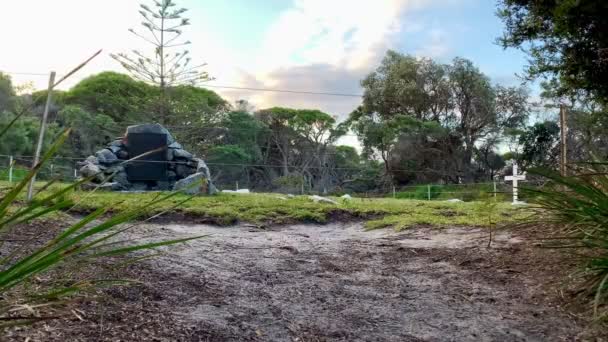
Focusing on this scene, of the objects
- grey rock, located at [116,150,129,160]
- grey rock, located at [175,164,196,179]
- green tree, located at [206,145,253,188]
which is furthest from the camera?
green tree, located at [206,145,253,188]

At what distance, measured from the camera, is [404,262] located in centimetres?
366

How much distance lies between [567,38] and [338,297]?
2.81 m

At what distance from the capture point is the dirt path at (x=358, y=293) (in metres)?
2.09

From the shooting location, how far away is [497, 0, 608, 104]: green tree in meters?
3.32

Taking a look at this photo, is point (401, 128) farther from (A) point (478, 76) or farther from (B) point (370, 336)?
(B) point (370, 336)

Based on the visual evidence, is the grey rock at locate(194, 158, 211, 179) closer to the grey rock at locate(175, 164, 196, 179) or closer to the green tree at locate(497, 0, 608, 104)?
the grey rock at locate(175, 164, 196, 179)

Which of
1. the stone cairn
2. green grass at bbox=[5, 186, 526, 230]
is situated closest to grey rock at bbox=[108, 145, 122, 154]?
the stone cairn

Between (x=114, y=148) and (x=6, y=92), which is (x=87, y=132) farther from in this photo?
(x=114, y=148)

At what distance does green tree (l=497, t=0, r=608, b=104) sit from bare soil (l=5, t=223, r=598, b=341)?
1.40 metres

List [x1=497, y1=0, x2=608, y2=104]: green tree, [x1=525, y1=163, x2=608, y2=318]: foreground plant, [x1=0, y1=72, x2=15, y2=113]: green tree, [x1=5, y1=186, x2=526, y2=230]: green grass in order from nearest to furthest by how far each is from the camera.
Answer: [x1=525, y1=163, x2=608, y2=318]: foreground plant → [x1=497, y1=0, x2=608, y2=104]: green tree → [x1=5, y1=186, x2=526, y2=230]: green grass → [x1=0, y1=72, x2=15, y2=113]: green tree

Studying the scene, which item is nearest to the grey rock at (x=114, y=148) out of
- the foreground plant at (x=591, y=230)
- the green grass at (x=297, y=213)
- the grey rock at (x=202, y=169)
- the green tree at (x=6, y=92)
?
the grey rock at (x=202, y=169)

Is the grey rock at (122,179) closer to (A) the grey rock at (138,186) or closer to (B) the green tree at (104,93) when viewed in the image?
(A) the grey rock at (138,186)

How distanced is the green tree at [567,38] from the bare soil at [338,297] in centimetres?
140

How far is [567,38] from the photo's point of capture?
149 inches
